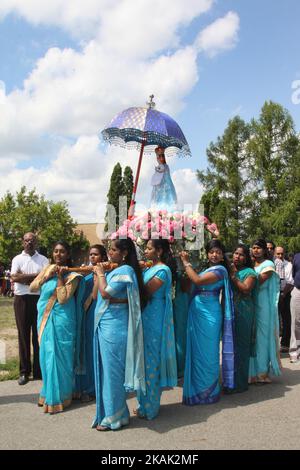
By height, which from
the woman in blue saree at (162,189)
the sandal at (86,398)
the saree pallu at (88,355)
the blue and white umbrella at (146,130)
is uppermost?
the blue and white umbrella at (146,130)

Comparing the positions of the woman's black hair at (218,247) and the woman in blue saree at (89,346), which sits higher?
the woman's black hair at (218,247)

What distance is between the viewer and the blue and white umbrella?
21.5 ft

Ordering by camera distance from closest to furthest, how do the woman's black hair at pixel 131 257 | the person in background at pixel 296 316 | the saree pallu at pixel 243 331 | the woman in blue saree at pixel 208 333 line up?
the woman's black hair at pixel 131 257 → the woman in blue saree at pixel 208 333 → the saree pallu at pixel 243 331 → the person in background at pixel 296 316

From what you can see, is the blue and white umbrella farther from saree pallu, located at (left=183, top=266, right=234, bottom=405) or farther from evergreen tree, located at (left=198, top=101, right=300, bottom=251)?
evergreen tree, located at (left=198, top=101, right=300, bottom=251)

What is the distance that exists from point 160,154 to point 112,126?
0.80m

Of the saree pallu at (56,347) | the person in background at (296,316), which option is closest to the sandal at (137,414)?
the saree pallu at (56,347)

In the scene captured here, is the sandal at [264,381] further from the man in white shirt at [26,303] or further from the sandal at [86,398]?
the man in white shirt at [26,303]

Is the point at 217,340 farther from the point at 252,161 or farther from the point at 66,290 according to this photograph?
the point at 252,161

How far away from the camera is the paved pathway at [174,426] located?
12.3 ft

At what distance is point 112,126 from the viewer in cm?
662

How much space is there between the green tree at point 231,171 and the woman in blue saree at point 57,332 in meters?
25.8

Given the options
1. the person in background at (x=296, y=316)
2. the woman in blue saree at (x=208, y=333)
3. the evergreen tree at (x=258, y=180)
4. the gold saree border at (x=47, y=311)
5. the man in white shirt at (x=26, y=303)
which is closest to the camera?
the gold saree border at (x=47, y=311)

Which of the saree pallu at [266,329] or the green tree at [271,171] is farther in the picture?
the green tree at [271,171]
